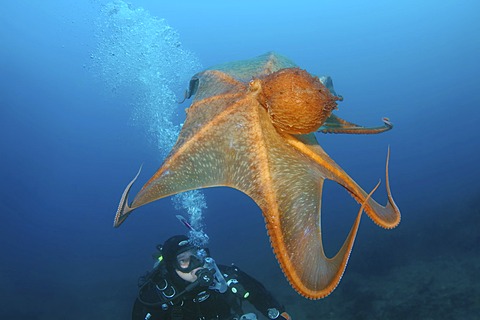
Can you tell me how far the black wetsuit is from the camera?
557 centimetres

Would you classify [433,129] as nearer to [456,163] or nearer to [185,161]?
[456,163]

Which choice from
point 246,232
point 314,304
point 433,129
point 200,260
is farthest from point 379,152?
point 200,260

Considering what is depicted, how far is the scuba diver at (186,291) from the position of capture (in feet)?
18.1

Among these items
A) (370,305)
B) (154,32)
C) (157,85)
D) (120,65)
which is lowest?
(370,305)

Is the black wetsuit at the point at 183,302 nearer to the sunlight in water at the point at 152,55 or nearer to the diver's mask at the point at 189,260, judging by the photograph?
the diver's mask at the point at 189,260

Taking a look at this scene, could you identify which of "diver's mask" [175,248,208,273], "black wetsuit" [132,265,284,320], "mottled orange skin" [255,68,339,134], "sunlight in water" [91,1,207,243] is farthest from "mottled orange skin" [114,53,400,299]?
"sunlight in water" [91,1,207,243]

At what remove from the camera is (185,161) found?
2.45 metres

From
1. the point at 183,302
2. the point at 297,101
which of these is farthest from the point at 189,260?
the point at 297,101

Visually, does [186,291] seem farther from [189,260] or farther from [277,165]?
[277,165]

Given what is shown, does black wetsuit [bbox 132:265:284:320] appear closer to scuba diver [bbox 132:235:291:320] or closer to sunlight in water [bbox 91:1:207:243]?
scuba diver [bbox 132:235:291:320]

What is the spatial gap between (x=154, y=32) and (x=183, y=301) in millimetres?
18648

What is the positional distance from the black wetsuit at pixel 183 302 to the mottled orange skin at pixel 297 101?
4254 mm

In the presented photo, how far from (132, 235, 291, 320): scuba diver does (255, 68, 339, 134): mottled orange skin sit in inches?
157

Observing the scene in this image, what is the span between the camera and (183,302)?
18.6ft
